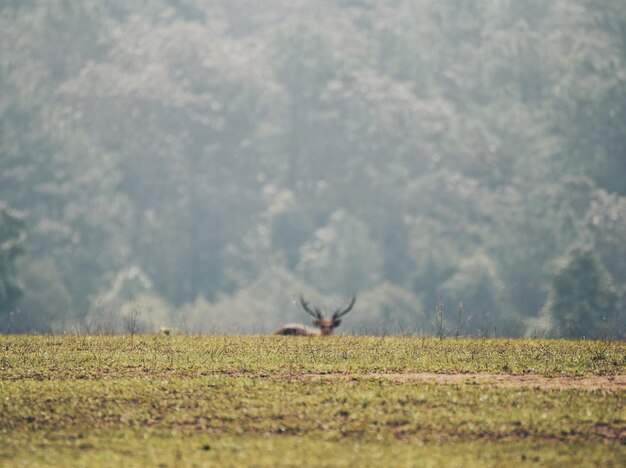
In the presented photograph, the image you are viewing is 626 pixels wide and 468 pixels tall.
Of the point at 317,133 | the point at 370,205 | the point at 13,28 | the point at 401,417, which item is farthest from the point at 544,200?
the point at 401,417

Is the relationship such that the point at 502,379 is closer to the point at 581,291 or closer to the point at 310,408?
the point at 310,408

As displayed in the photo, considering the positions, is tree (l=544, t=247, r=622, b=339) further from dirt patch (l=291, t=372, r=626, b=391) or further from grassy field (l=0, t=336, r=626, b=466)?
dirt patch (l=291, t=372, r=626, b=391)

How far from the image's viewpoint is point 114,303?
106875 millimetres

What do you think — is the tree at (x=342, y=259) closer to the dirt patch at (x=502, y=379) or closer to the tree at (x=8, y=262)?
the tree at (x=8, y=262)

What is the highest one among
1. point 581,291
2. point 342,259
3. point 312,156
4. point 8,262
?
point 312,156

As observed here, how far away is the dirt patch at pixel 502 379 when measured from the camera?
1859cm

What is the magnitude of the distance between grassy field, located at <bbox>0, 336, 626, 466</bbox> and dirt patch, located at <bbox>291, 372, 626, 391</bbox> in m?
0.03

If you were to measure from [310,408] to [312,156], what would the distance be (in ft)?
419

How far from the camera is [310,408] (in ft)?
55.5

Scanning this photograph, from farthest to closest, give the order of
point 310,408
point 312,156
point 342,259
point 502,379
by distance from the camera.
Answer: point 312,156 → point 342,259 → point 502,379 → point 310,408

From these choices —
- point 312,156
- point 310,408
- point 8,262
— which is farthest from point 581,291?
point 312,156

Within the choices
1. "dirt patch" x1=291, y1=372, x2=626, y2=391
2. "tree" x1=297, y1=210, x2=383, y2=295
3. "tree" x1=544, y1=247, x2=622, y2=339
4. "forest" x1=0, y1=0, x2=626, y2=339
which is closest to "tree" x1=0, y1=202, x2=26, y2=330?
"forest" x1=0, y1=0, x2=626, y2=339

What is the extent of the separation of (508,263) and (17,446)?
333ft

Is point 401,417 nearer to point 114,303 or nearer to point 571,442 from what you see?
point 571,442
